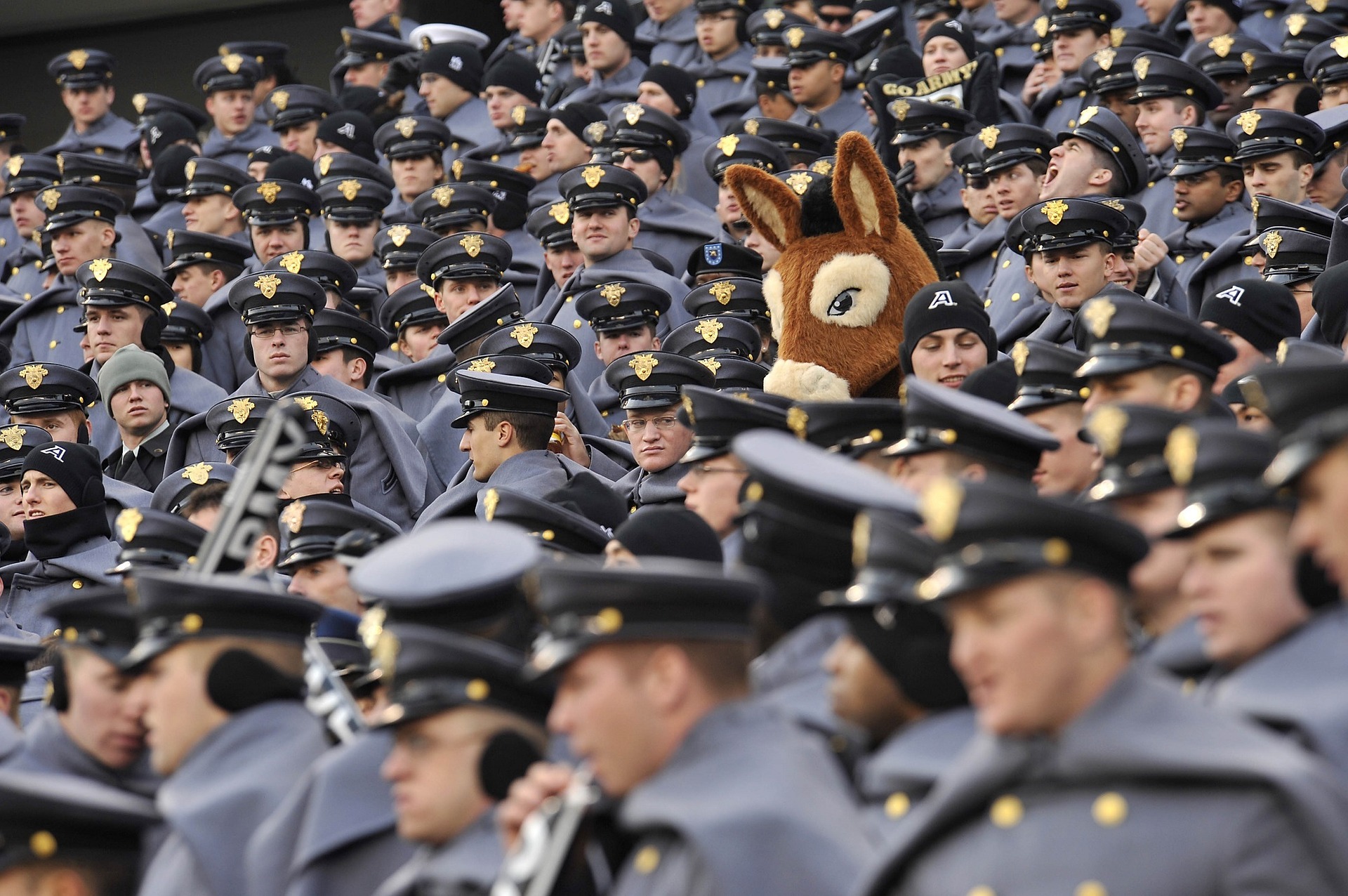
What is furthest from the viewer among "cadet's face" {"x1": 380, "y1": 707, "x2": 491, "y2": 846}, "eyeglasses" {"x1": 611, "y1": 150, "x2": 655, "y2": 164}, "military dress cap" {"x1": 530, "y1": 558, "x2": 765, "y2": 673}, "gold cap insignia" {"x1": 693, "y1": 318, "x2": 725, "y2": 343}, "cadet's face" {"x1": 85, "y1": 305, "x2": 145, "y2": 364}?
"eyeglasses" {"x1": 611, "y1": 150, "x2": 655, "y2": 164}

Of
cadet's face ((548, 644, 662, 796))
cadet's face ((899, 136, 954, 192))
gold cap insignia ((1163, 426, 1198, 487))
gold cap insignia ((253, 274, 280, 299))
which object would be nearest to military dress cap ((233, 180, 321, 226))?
gold cap insignia ((253, 274, 280, 299))

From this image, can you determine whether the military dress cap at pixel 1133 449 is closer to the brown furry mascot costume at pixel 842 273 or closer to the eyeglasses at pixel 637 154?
the brown furry mascot costume at pixel 842 273

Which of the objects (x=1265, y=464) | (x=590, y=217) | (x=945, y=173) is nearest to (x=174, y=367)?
(x=590, y=217)

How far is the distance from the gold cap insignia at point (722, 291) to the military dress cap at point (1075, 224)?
206 centimetres

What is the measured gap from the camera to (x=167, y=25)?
20.2 metres

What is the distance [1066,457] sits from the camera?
17.5ft

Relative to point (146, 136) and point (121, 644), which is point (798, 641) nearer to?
point (121, 644)

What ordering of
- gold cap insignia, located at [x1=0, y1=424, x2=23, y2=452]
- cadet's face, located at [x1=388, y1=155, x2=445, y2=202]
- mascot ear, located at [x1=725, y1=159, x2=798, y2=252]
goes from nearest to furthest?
1. mascot ear, located at [x1=725, y1=159, x2=798, y2=252]
2. gold cap insignia, located at [x1=0, y1=424, x2=23, y2=452]
3. cadet's face, located at [x1=388, y1=155, x2=445, y2=202]

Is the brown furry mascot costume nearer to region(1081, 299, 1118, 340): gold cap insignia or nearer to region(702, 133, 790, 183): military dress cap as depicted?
region(1081, 299, 1118, 340): gold cap insignia

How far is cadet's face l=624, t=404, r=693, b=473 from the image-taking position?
25.4ft

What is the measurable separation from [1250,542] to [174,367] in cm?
781

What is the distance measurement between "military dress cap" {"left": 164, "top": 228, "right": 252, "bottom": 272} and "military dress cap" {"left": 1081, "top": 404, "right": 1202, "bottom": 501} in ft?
27.9

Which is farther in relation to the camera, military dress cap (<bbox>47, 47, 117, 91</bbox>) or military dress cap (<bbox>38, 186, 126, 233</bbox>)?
military dress cap (<bbox>47, 47, 117, 91</bbox>)

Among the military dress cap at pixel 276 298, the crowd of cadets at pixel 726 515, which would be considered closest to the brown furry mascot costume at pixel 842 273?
the crowd of cadets at pixel 726 515
